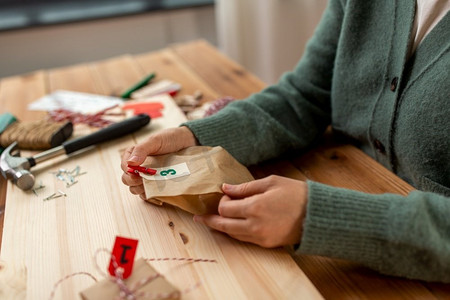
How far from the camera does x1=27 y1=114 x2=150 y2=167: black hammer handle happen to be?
878mm

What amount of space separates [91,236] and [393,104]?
0.52 m

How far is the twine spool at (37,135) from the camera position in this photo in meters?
0.93

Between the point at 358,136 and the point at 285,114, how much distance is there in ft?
0.49

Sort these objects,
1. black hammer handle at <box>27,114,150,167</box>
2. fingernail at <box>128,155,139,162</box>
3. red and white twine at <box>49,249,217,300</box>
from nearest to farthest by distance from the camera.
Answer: red and white twine at <box>49,249,217,300</box>
fingernail at <box>128,155,139,162</box>
black hammer handle at <box>27,114,150,167</box>

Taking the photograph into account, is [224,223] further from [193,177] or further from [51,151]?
[51,151]

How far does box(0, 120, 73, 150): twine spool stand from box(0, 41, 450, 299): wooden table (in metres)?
0.07

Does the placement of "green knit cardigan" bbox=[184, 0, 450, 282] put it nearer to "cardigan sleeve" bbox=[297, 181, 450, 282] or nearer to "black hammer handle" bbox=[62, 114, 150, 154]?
"cardigan sleeve" bbox=[297, 181, 450, 282]

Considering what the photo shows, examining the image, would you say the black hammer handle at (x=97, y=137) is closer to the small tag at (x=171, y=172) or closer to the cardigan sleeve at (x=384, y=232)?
the small tag at (x=171, y=172)

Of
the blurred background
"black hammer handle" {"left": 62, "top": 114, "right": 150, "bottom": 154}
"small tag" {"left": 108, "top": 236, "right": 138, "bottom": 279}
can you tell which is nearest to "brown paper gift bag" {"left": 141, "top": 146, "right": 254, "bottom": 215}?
"small tag" {"left": 108, "top": 236, "right": 138, "bottom": 279}

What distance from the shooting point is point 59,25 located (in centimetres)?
220

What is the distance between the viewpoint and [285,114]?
91 cm

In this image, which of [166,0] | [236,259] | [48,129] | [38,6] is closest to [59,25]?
A: [38,6]

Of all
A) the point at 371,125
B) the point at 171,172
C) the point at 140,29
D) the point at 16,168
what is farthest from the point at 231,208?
the point at 140,29

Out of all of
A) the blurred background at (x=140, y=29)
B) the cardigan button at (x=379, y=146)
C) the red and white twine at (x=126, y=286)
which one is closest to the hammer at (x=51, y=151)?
the red and white twine at (x=126, y=286)
